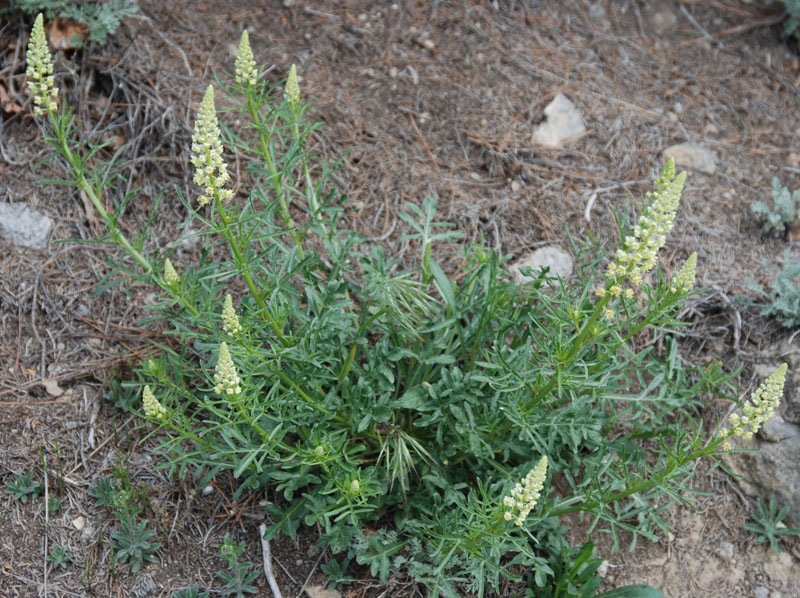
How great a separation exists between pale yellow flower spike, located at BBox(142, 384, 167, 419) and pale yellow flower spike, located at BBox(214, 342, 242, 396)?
0.34 m

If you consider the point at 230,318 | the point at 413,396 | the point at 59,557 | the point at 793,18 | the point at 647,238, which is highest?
the point at 647,238

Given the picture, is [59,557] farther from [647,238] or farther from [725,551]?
[725,551]

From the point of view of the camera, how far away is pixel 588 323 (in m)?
2.59

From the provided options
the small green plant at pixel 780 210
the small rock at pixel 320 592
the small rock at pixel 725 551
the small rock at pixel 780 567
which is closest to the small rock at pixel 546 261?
the small green plant at pixel 780 210

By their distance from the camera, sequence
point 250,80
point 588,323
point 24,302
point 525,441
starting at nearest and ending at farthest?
1. point 588,323
2. point 250,80
3. point 525,441
4. point 24,302

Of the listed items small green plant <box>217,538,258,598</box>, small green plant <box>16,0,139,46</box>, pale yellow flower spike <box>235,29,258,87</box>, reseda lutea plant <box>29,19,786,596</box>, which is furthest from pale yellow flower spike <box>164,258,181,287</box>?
small green plant <box>16,0,139,46</box>

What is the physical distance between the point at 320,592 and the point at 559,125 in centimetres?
311

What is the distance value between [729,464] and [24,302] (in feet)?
12.3

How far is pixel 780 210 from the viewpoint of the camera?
427cm

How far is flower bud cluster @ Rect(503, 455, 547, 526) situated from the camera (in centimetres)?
230

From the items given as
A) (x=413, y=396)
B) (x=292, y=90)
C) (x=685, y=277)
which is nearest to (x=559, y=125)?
(x=292, y=90)

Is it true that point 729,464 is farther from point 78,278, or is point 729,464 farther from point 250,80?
point 78,278

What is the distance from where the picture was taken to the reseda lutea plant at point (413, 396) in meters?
2.74

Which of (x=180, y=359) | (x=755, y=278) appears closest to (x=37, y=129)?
(x=180, y=359)
